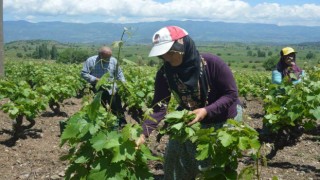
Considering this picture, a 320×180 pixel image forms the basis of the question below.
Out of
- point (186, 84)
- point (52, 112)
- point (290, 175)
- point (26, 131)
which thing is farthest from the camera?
point (52, 112)

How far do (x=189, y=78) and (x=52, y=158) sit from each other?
13.9ft

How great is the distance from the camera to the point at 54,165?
6.48 metres

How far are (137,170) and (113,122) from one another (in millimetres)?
397

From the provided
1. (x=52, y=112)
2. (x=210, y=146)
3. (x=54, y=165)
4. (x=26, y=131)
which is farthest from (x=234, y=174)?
(x=52, y=112)

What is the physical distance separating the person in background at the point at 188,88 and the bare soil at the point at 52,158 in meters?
1.31

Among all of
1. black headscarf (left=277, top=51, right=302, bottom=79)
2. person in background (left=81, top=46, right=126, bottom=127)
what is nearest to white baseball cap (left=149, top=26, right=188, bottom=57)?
black headscarf (left=277, top=51, right=302, bottom=79)

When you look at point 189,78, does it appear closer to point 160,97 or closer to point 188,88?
point 188,88

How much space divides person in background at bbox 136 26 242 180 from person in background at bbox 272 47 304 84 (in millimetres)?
3566

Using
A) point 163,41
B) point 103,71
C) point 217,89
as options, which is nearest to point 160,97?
point 217,89

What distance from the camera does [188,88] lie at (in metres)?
3.47

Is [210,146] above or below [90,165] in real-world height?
above

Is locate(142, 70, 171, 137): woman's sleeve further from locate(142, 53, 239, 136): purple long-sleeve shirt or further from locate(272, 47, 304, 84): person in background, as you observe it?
locate(272, 47, 304, 84): person in background

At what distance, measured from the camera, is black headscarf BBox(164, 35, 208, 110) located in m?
3.28

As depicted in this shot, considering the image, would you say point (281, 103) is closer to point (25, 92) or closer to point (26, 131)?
point (25, 92)
